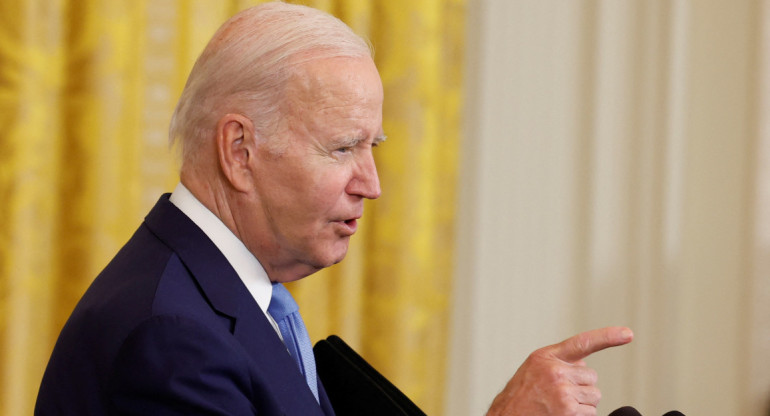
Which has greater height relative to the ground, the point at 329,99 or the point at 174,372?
the point at 329,99

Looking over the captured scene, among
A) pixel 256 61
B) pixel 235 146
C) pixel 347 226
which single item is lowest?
pixel 347 226

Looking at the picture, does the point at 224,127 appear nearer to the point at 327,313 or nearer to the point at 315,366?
the point at 315,366

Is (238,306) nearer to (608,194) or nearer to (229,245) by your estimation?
(229,245)

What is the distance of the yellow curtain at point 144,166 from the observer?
1.89 m

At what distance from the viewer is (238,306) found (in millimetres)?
1063

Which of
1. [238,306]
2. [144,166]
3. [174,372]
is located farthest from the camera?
[144,166]

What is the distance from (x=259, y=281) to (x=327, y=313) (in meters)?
1.09

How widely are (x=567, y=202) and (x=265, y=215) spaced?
65.0 inches

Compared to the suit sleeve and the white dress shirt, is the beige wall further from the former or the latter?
the suit sleeve

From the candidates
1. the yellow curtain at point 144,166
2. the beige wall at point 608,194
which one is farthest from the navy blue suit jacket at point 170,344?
the beige wall at point 608,194

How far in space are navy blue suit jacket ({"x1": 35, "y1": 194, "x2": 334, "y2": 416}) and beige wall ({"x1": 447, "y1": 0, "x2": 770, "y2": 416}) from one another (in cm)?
158

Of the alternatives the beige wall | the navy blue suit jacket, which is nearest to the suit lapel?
the navy blue suit jacket

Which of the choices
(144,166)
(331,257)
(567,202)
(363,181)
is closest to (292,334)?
(331,257)

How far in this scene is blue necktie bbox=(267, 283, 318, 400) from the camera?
4.03 feet
